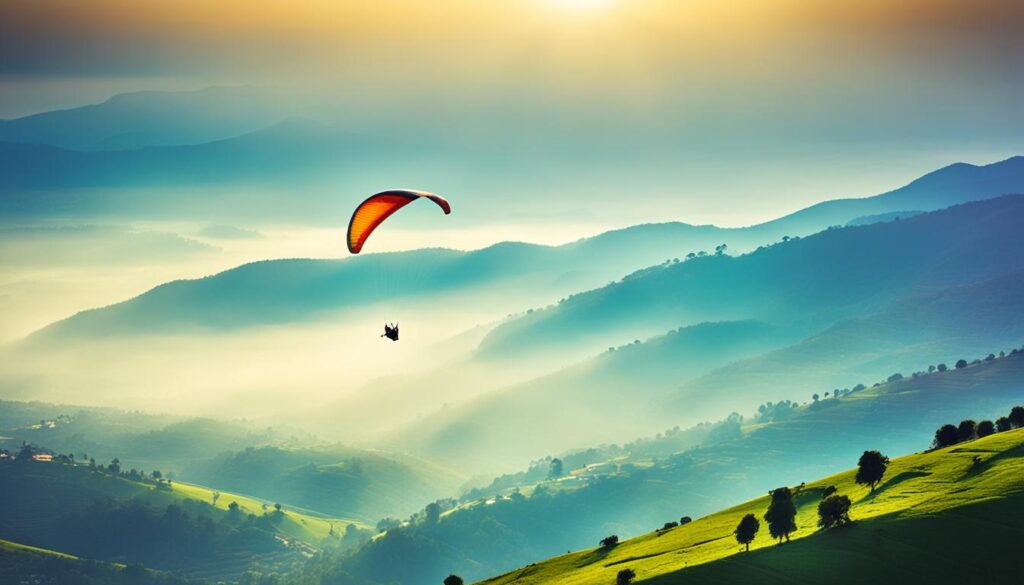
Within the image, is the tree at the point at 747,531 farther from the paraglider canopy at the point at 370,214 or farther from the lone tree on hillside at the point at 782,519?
the paraglider canopy at the point at 370,214

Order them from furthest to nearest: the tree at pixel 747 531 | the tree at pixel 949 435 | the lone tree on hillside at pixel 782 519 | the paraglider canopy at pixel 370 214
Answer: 1. the tree at pixel 949 435
2. the tree at pixel 747 531
3. the lone tree on hillside at pixel 782 519
4. the paraglider canopy at pixel 370 214

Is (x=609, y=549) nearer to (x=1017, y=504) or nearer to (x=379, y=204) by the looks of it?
(x=1017, y=504)

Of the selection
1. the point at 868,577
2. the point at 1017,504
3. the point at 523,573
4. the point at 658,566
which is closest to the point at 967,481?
the point at 1017,504

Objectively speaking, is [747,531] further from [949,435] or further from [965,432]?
[965,432]

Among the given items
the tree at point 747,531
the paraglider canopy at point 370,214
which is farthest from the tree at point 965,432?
the paraglider canopy at point 370,214

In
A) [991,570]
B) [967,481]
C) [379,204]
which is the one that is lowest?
[991,570]
